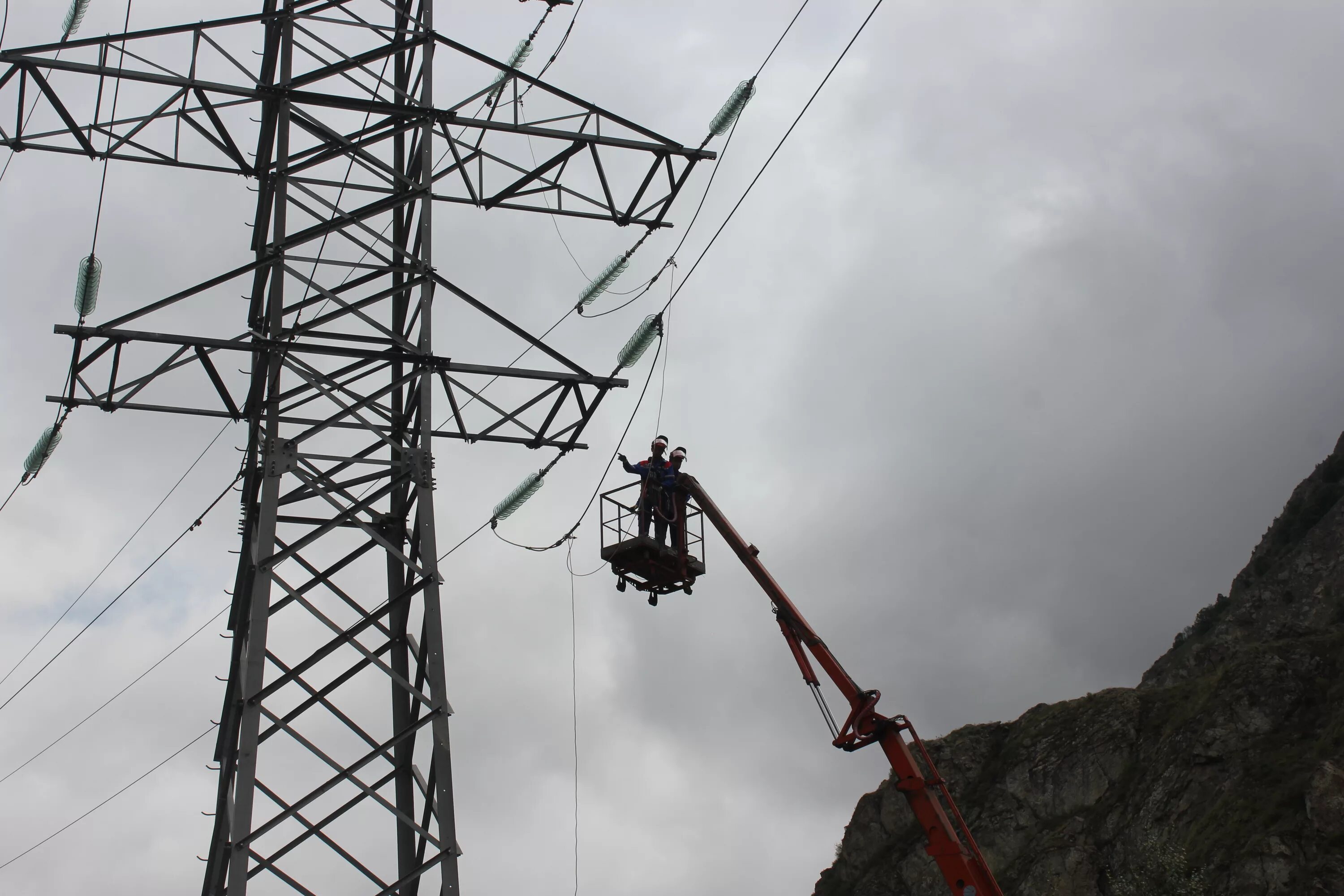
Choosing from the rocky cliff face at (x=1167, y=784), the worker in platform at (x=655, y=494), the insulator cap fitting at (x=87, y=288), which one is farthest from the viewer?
the rocky cliff face at (x=1167, y=784)

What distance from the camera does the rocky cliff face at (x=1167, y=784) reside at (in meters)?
43.3

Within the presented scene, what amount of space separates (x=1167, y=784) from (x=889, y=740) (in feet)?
126

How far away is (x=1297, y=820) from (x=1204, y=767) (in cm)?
842

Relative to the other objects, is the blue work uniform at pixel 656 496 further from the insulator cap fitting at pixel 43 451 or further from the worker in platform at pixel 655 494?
the insulator cap fitting at pixel 43 451

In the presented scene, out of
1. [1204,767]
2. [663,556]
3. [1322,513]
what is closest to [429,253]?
[663,556]

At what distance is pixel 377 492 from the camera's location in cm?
1203

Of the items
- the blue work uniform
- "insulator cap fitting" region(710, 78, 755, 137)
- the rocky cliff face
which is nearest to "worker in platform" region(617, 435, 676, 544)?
the blue work uniform

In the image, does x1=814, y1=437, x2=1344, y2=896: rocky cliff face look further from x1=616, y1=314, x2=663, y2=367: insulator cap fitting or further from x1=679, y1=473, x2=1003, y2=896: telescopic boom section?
x1=616, y1=314, x2=663, y2=367: insulator cap fitting

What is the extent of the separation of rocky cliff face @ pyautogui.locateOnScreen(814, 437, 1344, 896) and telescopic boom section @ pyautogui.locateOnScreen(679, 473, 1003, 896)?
26696 mm

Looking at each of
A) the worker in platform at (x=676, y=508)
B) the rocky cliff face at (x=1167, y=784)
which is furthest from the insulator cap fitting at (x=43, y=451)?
the rocky cliff face at (x=1167, y=784)

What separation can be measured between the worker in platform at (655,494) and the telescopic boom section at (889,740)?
2.86 ft

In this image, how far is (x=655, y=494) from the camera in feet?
62.1

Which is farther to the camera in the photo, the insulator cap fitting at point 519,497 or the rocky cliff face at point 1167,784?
the rocky cliff face at point 1167,784

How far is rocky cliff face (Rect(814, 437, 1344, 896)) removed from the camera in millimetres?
Answer: 43344
